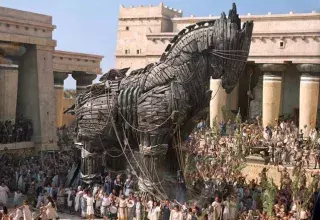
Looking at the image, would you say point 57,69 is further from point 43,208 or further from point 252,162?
point 43,208

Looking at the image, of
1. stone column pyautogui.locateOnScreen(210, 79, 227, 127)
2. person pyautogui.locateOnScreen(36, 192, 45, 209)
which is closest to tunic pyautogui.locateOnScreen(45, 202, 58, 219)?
person pyautogui.locateOnScreen(36, 192, 45, 209)

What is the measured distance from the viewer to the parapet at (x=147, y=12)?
33062mm

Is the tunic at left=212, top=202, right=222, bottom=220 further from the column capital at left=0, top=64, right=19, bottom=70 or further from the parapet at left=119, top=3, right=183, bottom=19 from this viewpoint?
the parapet at left=119, top=3, right=183, bottom=19

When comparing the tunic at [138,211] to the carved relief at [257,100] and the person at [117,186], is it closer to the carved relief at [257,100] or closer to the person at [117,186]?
the person at [117,186]

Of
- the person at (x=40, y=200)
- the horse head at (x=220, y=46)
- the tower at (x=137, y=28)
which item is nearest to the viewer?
the horse head at (x=220, y=46)

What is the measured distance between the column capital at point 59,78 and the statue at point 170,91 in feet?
56.1

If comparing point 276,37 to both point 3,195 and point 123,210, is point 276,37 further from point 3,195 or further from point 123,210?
point 3,195

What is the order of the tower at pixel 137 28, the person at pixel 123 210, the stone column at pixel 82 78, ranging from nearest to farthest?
1. the person at pixel 123 210
2. the stone column at pixel 82 78
3. the tower at pixel 137 28

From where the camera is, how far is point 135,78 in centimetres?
1340

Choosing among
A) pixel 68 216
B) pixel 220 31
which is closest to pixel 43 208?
pixel 68 216

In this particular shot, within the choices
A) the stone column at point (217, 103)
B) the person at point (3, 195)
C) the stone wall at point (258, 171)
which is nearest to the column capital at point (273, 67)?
the stone column at point (217, 103)

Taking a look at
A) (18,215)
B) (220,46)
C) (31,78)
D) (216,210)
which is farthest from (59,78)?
(216,210)

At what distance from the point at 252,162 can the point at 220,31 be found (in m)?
8.44

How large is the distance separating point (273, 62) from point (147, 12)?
38.2 feet
